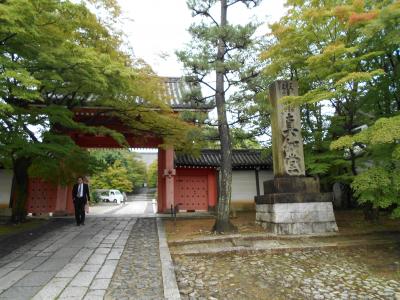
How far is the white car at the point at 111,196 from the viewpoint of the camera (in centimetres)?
3744

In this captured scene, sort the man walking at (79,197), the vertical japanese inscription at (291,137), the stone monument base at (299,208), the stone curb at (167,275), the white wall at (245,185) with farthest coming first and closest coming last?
the white wall at (245,185) → the man walking at (79,197) → the vertical japanese inscription at (291,137) → the stone monument base at (299,208) → the stone curb at (167,275)

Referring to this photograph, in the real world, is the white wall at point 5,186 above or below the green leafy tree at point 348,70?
below

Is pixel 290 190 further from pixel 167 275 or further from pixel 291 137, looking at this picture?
pixel 167 275

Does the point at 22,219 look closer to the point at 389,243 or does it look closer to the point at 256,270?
the point at 256,270

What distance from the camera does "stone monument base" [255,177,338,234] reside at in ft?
30.2

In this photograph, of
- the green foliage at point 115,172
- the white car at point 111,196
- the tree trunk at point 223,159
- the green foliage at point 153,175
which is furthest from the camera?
the green foliage at point 153,175

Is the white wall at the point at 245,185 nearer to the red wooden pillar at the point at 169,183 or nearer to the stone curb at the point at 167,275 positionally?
the red wooden pillar at the point at 169,183

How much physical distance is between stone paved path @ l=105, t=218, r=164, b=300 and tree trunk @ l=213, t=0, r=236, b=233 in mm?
2096

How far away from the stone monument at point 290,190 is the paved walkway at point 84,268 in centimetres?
362

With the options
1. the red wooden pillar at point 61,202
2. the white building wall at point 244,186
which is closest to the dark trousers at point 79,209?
the red wooden pillar at point 61,202

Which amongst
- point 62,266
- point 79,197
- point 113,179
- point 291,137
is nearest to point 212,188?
point 79,197

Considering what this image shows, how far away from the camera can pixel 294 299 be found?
16.3ft

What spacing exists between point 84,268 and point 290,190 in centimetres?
612

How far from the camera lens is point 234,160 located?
19.4 meters
